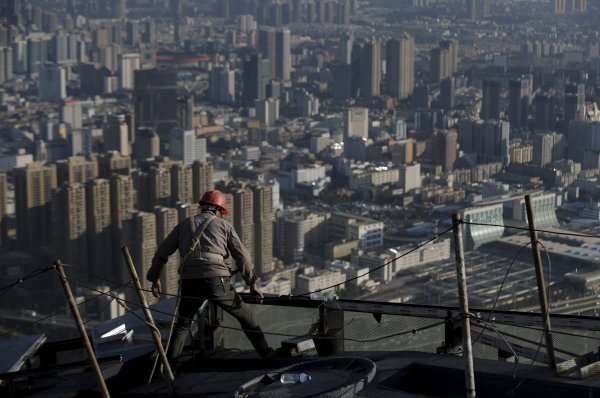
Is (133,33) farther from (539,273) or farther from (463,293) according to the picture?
(463,293)

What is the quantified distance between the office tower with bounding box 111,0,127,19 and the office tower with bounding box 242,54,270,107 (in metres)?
7.97

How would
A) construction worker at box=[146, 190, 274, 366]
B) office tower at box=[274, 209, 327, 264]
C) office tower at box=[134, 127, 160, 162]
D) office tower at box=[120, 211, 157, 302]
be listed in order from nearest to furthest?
1. construction worker at box=[146, 190, 274, 366]
2. office tower at box=[120, 211, 157, 302]
3. office tower at box=[274, 209, 327, 264]
4. office tower at box=[134, 127, 160, 162]

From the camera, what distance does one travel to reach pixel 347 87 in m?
19.9

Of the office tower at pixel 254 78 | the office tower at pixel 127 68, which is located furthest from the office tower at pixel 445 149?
the office tower at pixel 127 68

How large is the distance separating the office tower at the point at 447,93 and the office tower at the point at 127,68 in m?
5.62

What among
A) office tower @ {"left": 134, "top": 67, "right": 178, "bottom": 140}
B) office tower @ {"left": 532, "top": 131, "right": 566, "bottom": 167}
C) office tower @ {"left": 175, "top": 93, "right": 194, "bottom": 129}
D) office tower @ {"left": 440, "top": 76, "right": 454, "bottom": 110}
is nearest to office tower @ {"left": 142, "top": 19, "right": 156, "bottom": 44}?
office tower @ {"left": 134, "top": 67, "right": 178, "bottom": 140}

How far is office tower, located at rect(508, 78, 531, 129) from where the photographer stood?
51.0ft

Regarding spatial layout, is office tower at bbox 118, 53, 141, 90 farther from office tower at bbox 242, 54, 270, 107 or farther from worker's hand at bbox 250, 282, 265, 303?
worker's hand at bbox 250, 282, 265, 303

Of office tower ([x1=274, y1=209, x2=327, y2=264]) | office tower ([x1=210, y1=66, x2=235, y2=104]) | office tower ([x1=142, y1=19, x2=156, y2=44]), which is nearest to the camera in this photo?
office tower ([x1=274, y1=209, x2=327, y2=264])

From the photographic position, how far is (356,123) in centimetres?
1678

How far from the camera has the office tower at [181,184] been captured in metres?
10.1

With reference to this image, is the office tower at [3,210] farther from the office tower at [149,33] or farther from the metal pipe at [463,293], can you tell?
the office tower at [149,33]

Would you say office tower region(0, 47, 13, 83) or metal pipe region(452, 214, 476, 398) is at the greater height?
metal pipe region(452, 214, 476, 398)

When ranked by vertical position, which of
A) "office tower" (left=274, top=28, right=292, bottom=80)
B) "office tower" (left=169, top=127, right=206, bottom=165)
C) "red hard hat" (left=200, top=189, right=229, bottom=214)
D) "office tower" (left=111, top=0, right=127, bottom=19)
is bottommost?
"office tower" (left=169, top=127, right=206, bottom=165)
